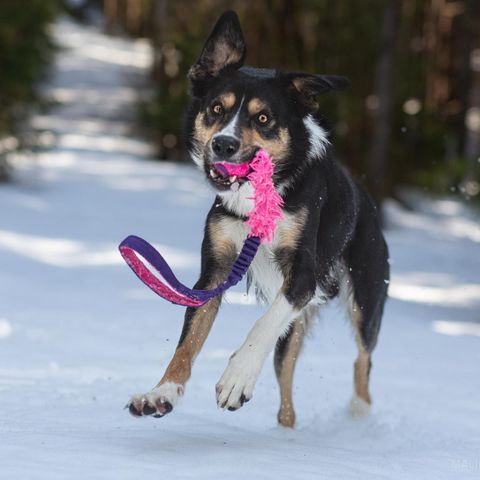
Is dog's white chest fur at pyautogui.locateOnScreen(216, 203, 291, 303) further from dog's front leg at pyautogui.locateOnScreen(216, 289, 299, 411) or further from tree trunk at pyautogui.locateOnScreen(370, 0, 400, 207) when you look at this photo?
tree trunk at pyautogui.locateOnScreen(370, 0, 400, 207)

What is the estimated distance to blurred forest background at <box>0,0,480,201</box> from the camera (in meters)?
16.5

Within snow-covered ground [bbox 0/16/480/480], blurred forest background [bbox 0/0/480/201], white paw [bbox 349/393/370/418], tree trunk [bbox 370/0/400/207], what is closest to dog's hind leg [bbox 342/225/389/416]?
white paw [bbox 349/393/370/418]

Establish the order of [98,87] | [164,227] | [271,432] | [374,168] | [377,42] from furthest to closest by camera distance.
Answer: [98,87]
[377,42]
[374,168]
[164,227]
[271,432]

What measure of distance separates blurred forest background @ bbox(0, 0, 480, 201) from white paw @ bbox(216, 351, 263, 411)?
10174 mm

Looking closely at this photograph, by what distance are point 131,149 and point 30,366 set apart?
1693 cm

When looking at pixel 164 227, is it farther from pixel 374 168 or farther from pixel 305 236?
pixel 305 236

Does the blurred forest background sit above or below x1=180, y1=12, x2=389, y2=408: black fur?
below

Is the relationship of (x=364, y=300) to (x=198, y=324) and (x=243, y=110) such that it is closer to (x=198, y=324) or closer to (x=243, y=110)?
(x=198, y=324)

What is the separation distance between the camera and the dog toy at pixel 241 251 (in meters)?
4.80

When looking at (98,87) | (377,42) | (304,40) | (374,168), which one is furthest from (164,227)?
(98,87)

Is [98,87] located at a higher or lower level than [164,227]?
lower

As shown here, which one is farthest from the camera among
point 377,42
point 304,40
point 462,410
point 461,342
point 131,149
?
point 131,149

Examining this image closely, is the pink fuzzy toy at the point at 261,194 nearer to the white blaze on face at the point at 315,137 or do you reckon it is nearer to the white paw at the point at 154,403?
the white blaze on face at the point at 315,137

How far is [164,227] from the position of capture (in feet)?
49.6
